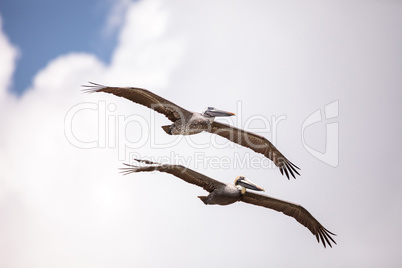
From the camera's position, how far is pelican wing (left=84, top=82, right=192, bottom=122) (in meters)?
16.2

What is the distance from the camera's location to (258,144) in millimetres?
19375

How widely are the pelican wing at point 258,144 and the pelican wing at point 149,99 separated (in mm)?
1777

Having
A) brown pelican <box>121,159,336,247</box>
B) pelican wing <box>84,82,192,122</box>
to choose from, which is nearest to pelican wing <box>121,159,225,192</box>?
brown pelican <box>121,159,336,247</box>

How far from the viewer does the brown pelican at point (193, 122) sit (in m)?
16.5

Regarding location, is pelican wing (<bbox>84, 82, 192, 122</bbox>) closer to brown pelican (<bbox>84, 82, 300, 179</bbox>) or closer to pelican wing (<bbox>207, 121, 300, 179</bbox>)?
brown pelican (<bbox>84, 82, 300, 179</bbox>)

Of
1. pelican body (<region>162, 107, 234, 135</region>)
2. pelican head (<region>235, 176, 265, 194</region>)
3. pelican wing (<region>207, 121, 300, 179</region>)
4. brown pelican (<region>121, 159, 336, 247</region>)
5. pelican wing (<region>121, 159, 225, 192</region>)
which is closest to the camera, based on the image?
pelican wing (<region>121, 159, 225, 192</region>)

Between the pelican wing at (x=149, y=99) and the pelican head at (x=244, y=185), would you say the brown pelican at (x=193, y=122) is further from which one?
the pelican head at (x=244, y=185)

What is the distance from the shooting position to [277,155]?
19375 mm

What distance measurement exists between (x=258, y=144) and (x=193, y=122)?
8.69ft

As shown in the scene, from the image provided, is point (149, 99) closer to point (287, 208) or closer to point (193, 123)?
point (193, 123)

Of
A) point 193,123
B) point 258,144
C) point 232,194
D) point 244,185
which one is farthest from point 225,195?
point 258,144

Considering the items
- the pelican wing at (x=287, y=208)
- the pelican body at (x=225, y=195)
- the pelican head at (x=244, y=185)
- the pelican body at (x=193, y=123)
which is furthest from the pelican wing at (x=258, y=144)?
the pelican body at (x=225, y=195)

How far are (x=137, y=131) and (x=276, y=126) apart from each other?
8554mm

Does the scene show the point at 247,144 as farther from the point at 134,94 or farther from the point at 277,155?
the point at 134,94
